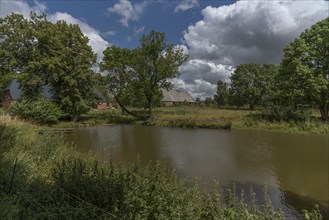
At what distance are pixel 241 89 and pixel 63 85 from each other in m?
29.4

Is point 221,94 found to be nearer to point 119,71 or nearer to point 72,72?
point 119,71

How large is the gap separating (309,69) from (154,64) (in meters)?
14.9

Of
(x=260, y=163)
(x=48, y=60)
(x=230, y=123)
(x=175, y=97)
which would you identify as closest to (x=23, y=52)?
(x=48, y=60)

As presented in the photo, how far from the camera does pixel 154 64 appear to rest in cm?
2780

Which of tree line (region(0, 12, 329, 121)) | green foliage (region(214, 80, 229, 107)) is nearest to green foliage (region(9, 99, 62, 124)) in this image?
tree line (region(0, 12, 329, 121))

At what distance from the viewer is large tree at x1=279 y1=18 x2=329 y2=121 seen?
20344mm

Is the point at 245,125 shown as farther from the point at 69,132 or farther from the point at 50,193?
the point at 50,193

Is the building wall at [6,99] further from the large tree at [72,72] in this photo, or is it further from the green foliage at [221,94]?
the green foliage at [221,94]

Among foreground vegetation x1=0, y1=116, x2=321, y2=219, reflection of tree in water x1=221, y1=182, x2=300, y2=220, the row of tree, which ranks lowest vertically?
reflection of tree in water x1=221, y1=182, x2=300, y2=220

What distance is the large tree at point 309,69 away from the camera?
2034 cm

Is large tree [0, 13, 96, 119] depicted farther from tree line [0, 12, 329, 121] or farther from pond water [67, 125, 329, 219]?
pond water [67, 125, 329, 219]

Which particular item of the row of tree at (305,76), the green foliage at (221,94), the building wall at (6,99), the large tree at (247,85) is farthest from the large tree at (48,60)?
the green foliage at (221,94)

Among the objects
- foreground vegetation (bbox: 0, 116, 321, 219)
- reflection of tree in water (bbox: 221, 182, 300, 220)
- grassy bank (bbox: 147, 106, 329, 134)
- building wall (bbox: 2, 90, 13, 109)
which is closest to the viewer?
foreground vegetation (bbox: 0, 116, 321, 219)

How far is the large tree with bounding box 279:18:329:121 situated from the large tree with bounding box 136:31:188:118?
10752 mm
